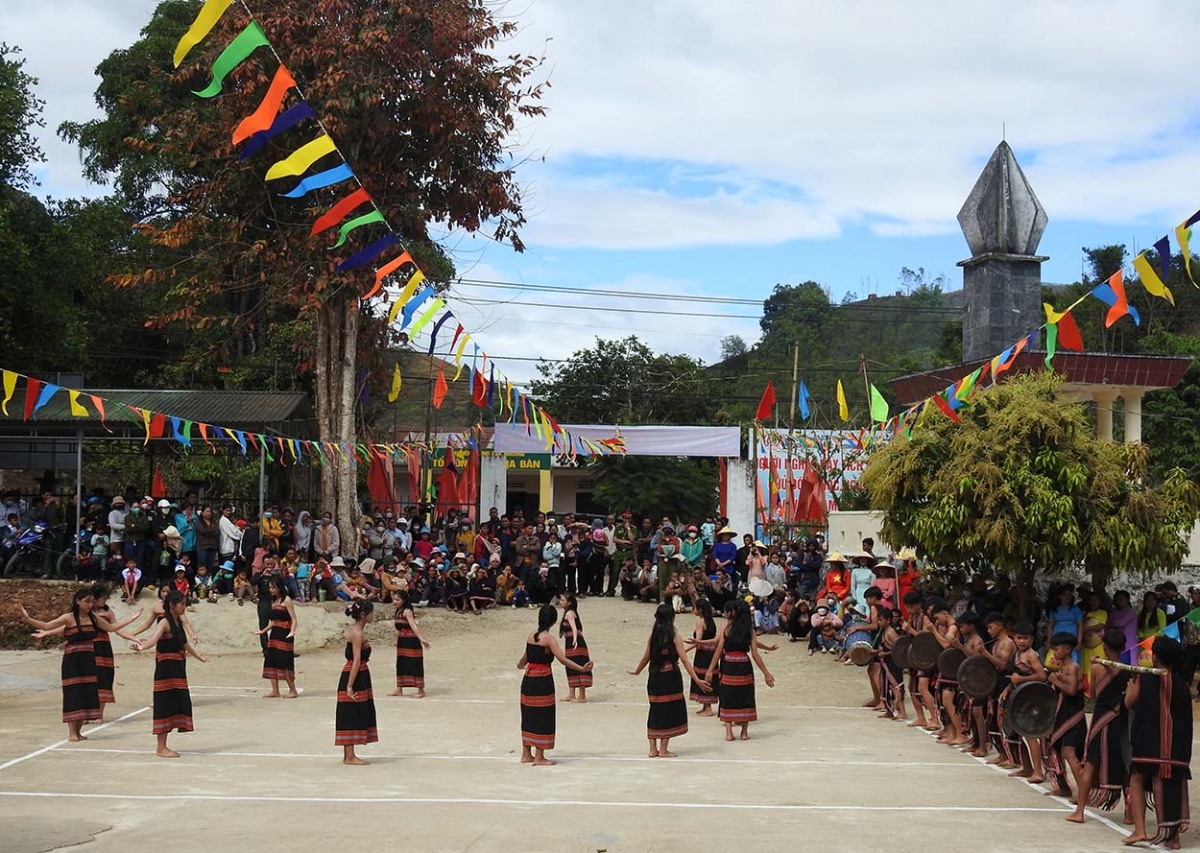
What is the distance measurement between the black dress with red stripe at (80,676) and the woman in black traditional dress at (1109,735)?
9.97 m

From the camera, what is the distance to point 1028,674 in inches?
482

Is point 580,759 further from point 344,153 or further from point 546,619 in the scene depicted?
point 344,153

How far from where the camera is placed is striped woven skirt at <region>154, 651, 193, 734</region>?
1340 centimetres

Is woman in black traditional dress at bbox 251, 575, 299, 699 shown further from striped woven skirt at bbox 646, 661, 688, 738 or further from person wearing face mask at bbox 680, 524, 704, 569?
person wearing face mask at bbox 680, 524, 704, 569

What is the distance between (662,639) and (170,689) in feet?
16.5

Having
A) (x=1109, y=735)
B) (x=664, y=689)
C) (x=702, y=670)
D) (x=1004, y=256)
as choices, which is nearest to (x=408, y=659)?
(x=702, y=670)

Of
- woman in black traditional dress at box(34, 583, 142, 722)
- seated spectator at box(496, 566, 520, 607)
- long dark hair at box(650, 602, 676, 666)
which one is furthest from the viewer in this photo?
seated spectator at box(496, 566, 520, 607)

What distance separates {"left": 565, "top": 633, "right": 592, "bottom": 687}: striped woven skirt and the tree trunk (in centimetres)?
1102

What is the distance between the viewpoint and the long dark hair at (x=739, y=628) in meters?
14.8

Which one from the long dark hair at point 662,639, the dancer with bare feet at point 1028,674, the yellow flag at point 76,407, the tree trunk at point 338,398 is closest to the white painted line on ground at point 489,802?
the dancer with bare feet at point 1028,674

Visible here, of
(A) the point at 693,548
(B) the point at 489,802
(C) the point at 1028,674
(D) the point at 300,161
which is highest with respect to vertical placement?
(D) the point at 300,161

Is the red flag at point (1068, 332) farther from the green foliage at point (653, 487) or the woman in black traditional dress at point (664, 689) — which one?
the green foliage at point (653, 487)

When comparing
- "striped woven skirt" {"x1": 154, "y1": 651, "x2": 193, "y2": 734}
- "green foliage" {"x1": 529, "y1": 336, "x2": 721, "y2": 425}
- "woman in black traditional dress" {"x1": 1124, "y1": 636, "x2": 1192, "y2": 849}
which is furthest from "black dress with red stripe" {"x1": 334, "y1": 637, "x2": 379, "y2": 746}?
"green foliage" {"x1": 529, "y1": 336, "x2": 721, "y2": 425}

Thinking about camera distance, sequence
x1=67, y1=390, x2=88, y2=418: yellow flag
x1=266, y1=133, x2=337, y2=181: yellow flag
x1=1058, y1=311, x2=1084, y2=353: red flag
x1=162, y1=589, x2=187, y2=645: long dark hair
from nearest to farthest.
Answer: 1. x1=162, y1=589, x2=187, y2=645: long dark hair
2. x1=1058, y1=311, x2=1084, y2=353: red flag
3. x1=266, y1=133, x2=337, y2=181: yellow flag
4. x1=67, y1=390, x2=88, y2=418: yellow flag
